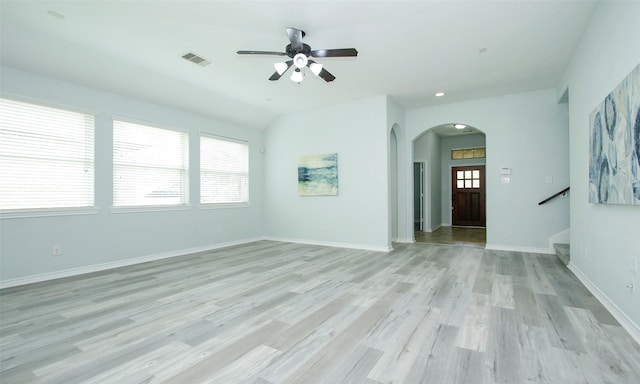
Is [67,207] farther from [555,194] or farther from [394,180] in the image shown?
[555,194]

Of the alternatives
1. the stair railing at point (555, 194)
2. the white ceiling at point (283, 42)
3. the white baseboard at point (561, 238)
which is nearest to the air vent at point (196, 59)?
the white ceiling at point (283, 42)

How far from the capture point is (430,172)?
864 cm

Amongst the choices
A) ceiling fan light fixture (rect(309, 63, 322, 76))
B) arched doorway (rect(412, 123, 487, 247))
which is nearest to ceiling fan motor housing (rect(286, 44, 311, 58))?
ceiling fan light fixture (rect(309, 63, 322, 76))

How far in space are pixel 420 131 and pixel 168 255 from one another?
5.76 metres

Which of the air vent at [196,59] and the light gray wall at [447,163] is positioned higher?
the air vent at [196,59]

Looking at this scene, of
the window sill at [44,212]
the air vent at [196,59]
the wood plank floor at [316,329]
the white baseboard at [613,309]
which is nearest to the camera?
the wood plank floor at [316,329]

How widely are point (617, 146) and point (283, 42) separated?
3510mm

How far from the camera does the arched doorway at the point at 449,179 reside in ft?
28.0

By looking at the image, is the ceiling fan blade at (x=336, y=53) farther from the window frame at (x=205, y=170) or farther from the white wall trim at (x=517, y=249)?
the white wall trim at (x=517, y=249)

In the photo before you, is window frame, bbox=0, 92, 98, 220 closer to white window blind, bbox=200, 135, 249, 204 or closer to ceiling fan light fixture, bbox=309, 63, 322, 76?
white window blind, bbox=200, 135, 249, 204

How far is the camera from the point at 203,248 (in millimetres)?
5953

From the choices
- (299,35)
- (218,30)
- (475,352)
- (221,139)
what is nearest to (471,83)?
(299,35)

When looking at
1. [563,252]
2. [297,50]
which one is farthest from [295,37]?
[563,252]

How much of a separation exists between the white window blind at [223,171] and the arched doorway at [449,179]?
488cm
